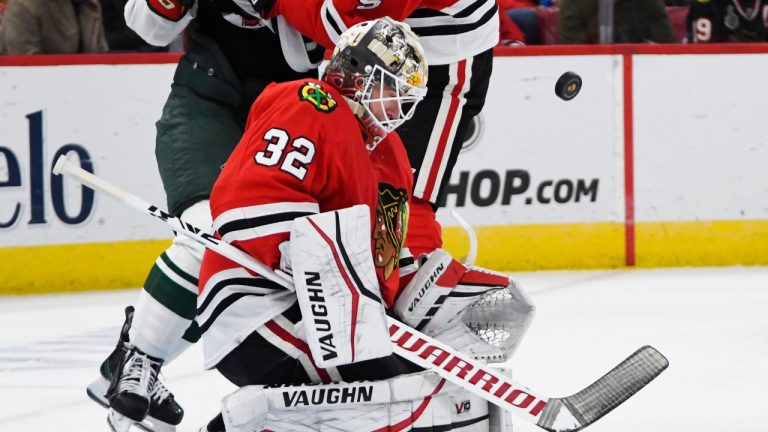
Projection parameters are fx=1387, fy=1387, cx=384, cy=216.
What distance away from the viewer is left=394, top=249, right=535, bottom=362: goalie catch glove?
7.80ft

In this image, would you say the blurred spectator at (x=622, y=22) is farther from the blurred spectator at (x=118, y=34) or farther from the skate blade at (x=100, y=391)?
the skate blade at (x=100, y=391)

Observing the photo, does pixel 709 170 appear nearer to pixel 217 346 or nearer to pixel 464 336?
pixel 464 336

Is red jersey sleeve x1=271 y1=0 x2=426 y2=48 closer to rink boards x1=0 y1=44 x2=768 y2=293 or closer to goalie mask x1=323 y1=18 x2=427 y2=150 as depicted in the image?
goalie mask x1=323 y1=18 x2=427 y2=150

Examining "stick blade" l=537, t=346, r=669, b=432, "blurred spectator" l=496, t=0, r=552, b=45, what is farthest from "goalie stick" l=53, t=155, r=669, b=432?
"blurred spectator" l=496, t=0, r=552, b=45

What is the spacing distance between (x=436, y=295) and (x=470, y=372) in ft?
0.90

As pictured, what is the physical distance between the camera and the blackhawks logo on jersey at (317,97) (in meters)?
A: 2.06

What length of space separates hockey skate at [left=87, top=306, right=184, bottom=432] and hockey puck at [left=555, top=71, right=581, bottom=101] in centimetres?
242

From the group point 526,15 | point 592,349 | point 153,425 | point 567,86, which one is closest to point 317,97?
point 153,425

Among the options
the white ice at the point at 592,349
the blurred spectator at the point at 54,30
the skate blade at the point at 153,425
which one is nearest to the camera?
the skate blade at the point at 153,425

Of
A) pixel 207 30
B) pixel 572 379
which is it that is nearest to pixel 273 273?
pixel 207 30

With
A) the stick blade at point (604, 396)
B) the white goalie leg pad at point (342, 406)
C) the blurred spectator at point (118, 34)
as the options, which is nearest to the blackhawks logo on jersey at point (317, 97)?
the white goalie leg pad at point (342, 406)

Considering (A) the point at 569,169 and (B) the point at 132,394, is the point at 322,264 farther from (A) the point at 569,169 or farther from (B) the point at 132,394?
(A) the point at 569,169

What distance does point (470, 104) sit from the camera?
278 cm

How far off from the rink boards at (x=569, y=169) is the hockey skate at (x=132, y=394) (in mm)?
1980
